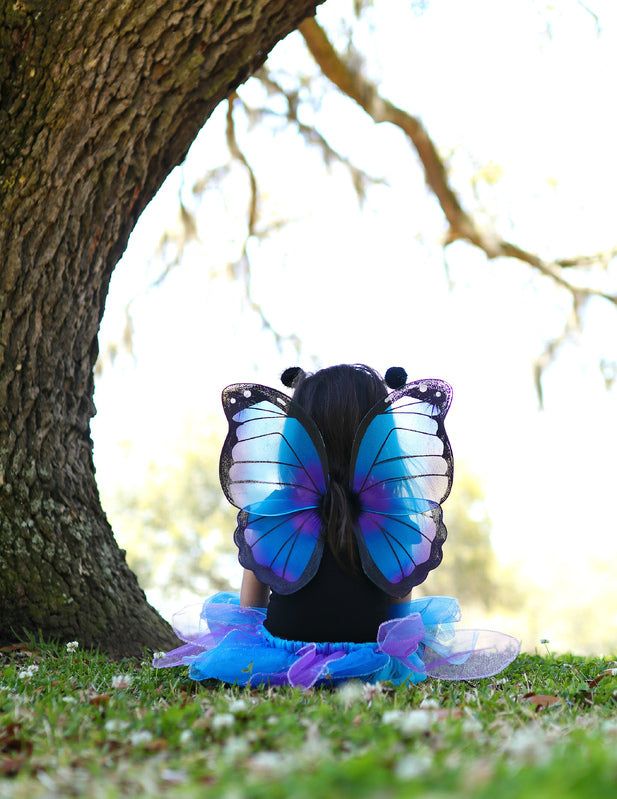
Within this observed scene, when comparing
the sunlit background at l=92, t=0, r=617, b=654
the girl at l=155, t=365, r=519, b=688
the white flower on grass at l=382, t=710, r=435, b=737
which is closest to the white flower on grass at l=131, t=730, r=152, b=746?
the white flower on grass at l=382, t=710, r=435, b=737

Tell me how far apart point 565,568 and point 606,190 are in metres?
16.0

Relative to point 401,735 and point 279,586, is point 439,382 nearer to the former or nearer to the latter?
point 279,586

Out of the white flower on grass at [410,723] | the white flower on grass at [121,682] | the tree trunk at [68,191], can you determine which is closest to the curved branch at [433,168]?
the tree trunk at [68,191]

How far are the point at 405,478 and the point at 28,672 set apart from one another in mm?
1428

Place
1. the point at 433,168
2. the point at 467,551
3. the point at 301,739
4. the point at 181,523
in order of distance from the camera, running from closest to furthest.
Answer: the point at 301,739, the point at 433,168, the point at 181,523, the point at 467,551

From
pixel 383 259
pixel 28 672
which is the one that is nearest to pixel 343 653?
pixel 28 672

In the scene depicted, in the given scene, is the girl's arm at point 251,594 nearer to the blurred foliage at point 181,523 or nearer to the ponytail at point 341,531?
the ponytail at point 341,531

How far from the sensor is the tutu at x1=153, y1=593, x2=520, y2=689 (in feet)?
8.11

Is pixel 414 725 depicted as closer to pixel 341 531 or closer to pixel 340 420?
pixel 341 531

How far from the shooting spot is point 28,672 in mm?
2410

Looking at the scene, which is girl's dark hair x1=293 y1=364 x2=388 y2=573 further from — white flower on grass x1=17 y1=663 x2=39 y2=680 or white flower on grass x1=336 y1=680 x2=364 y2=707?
white flower on grass x1=17 y1=663 x2=39 y2=680

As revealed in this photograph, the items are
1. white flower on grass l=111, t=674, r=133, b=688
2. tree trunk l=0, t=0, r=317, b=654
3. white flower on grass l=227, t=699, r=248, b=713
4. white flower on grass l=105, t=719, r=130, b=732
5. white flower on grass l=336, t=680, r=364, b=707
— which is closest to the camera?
white flower on grass l=105, t=719, r=130, b=732

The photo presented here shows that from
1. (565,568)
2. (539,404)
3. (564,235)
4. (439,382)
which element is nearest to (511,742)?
(439,382)

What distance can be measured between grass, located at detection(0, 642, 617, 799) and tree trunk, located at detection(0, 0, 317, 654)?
463 mm
